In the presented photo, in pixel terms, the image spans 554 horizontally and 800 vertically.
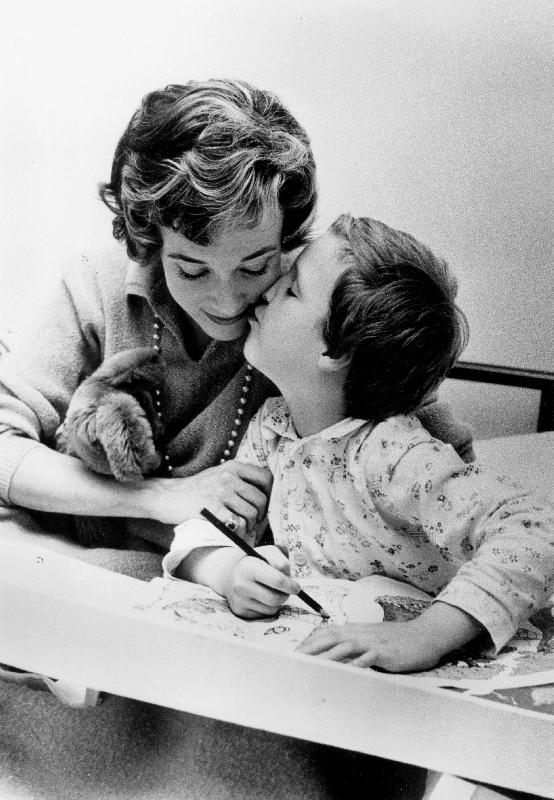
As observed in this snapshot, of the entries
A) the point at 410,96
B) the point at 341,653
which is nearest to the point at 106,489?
the point at 341,653

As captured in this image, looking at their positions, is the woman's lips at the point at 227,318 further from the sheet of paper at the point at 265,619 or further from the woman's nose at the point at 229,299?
the sheet of paper at the point at 265,619

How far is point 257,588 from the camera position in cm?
60

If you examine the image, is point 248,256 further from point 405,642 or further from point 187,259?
point 405,642

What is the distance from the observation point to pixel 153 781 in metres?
0.69

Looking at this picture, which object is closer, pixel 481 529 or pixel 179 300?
pixel 481 529

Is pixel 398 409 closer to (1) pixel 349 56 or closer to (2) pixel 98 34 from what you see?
(1) pixel 349 56

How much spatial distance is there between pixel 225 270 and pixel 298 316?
65 millimetres

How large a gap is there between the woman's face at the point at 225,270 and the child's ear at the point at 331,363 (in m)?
0.07

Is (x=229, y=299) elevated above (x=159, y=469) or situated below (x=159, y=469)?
above

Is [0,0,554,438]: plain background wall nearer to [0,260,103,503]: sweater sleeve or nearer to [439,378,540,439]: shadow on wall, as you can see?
[439,378,540,439]: shadow on wall

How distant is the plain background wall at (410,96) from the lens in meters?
0.59

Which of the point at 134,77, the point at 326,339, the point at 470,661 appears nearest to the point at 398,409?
the point at 326,339

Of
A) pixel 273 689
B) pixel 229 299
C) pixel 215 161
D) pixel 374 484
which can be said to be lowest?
pixel 273 689

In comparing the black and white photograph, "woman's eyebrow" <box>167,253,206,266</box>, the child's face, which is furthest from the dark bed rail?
"woman's eyebrow" <box>167,253,206,266</box>
